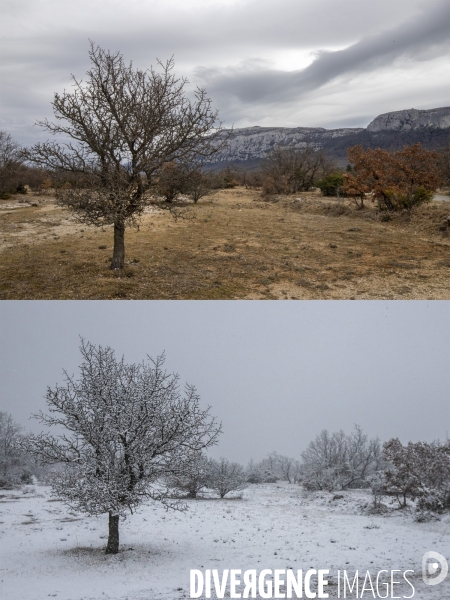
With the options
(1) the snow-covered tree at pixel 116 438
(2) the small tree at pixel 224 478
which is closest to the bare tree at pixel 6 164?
(1) the snow-covered tree at pixel 116 438

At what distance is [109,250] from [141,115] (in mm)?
4312

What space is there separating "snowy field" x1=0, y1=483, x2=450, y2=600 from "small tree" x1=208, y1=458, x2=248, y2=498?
1.71 ft

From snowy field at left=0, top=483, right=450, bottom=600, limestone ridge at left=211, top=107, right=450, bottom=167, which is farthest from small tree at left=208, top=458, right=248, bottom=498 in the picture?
limestone ridge at left=211, top=107, right=450, bottom=167

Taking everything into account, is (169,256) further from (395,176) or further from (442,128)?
(395,176)

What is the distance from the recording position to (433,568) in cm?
678

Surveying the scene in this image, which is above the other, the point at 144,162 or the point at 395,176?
the point at 395,176

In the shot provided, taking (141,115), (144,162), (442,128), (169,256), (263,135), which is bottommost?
(169,256)

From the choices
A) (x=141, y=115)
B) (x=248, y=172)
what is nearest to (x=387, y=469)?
(x=141, y=115)

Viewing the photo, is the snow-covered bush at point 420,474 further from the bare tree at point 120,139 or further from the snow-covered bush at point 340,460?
the bare tree at point 120,139

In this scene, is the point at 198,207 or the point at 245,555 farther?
the point at 198,207

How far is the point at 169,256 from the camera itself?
1110 centimetres

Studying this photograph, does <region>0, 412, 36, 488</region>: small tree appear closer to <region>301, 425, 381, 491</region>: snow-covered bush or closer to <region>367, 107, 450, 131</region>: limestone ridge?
<region>301, 425, 381, 491</region>: snow-covered bush

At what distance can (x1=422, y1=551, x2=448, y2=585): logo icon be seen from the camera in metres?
6.48

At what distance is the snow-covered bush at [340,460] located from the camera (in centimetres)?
1077
